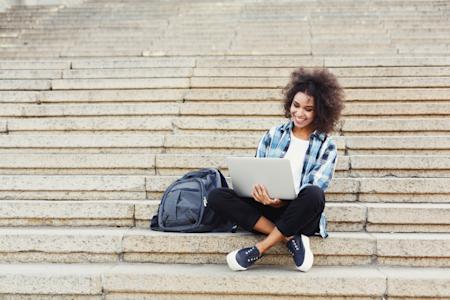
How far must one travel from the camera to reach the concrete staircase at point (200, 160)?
323cm

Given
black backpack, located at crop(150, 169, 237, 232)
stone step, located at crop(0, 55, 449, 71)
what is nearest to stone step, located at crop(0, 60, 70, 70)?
stone step, located at crop(0, 55, 449, 71)

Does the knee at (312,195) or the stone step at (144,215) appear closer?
the knee at (312,195)

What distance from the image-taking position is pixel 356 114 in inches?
195

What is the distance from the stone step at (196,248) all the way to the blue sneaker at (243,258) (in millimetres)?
195

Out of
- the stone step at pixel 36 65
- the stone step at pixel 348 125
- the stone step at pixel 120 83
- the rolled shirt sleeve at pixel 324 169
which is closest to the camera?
the rolled shirt sleeve at pixel 324 169

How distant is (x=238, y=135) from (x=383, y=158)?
1274 millimetres

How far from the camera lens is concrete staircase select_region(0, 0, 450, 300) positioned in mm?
3232

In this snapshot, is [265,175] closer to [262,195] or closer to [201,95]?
[262,195]

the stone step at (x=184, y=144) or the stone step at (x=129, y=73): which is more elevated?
the stone step at (x=129, y=73)

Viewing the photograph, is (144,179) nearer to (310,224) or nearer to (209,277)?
(209,277)

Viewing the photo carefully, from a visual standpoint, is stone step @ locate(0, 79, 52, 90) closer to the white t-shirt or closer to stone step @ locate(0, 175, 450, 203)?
stone step @ locate(0, 175, 450, 203)

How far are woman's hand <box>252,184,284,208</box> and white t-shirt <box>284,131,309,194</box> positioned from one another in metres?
0.27

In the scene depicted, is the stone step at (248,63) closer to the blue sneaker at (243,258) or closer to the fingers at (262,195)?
the fingers at (262,195)

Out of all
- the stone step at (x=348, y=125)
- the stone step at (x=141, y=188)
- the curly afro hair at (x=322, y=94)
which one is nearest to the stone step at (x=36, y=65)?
the stone step at (x=348, y=125)
